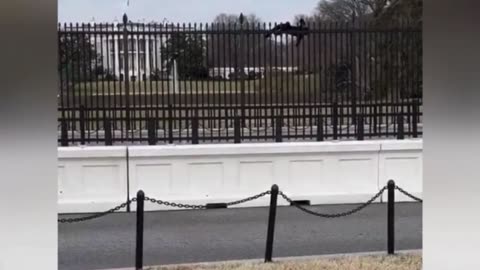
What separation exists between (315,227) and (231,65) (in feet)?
15.3

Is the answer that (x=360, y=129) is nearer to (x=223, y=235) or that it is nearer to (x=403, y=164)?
(x=403, y=164)

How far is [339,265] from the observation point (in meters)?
7.25

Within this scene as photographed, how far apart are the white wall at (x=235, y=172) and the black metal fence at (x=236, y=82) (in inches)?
24.5

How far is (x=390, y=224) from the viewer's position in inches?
311

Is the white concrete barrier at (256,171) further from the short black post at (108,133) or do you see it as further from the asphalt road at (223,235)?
the short black post at (108,133)

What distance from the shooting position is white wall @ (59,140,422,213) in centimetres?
1111

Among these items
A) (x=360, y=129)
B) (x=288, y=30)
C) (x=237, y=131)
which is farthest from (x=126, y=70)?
(x=360, y=129)

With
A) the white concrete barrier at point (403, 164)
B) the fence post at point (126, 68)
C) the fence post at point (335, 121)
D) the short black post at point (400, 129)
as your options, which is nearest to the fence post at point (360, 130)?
the fence post at point (335, 121)

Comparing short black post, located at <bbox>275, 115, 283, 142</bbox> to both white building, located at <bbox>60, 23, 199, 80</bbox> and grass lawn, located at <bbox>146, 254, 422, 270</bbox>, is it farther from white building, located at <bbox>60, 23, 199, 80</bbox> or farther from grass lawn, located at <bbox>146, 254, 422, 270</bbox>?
grass lawn, located at <bbox>146, 254, 422, 270</bbox>

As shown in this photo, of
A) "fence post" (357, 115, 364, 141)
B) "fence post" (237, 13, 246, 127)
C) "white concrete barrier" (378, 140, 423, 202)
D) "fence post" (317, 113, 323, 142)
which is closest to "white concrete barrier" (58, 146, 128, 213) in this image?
"fence post" (237, 13, 246, 127)

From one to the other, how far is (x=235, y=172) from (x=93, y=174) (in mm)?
2205

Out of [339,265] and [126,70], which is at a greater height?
[126,70]

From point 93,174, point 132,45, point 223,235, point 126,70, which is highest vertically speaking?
point 132,45

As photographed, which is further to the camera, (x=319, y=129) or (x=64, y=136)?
(x=319, y=129)
